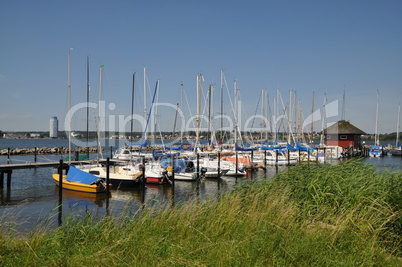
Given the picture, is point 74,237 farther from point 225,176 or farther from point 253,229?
point 225,176

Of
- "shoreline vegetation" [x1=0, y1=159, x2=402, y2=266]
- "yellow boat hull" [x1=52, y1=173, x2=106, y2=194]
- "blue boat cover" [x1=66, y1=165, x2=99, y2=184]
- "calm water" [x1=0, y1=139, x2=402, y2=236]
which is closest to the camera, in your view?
"shoreline vegetation" [x1=0, y1=159, x2=402, y2=266]

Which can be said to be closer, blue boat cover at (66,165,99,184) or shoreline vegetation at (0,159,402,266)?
shoreline vegetation at (0,159,402,266)

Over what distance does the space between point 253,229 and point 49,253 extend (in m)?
4.56

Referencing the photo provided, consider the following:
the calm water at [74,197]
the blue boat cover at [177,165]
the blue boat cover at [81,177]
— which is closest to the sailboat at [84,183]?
the blue boat cover at [81,177]

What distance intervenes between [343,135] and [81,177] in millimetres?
63249

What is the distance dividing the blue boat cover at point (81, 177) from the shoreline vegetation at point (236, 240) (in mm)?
15830

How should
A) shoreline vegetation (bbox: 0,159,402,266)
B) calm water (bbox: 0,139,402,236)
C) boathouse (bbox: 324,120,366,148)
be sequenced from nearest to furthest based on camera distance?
shoreline vegetation (bbox: 0,159,402,266) < calm water (bbox: 0,139,402,236) < boathouse (bbox: 324,120,366,148)

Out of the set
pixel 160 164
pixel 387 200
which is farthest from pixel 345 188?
pixel 160 164

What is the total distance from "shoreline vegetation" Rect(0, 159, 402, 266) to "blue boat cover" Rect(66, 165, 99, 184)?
51.9ft

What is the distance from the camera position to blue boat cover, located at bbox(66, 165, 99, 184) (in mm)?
25297

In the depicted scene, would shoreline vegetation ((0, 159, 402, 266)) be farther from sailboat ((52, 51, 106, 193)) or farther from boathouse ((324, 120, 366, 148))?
boathouse ((324, 120, 366, 148))

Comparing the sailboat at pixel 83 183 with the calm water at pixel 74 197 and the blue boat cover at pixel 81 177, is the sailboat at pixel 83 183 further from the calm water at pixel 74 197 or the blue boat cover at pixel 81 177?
the calm water at pixel 74 197

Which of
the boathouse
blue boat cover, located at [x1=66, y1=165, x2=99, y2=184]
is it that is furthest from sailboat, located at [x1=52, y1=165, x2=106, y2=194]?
the boathouse

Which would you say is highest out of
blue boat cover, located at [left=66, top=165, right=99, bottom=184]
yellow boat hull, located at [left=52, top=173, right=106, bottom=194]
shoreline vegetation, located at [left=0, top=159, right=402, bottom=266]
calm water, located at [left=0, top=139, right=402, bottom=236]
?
shoreline vegetation, located at [left=0, top=159, right=402, bottom=266]
